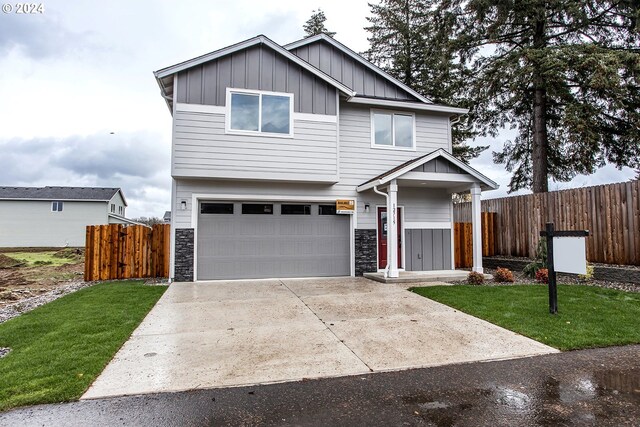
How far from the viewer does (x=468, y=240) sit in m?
12.9

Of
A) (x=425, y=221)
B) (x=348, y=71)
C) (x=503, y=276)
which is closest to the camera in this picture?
(x=503, y=276)

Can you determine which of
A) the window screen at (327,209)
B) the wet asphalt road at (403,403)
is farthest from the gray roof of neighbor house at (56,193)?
the wet asphalt road at (403,403)

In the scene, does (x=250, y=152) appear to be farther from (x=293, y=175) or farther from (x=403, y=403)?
(x=403, y=403)

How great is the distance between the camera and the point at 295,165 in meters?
10.1

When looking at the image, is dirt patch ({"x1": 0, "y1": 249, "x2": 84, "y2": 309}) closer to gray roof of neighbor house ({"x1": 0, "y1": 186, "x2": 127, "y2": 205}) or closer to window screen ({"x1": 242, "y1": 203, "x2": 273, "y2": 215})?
window screen ({"x1": 242, "y1": 203, "x2": 273, "y2": 215})

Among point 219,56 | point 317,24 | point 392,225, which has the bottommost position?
point 392,225

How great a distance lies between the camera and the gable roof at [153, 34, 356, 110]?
9398 mm

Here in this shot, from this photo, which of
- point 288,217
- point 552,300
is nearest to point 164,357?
point 552,300

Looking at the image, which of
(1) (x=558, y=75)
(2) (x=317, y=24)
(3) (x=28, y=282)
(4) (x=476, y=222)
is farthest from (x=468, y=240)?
(2) (x=317, y=24)

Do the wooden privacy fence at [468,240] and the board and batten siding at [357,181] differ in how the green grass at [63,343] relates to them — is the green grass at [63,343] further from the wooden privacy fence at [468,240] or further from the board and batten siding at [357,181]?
the wooden privacy fence at [468,240]

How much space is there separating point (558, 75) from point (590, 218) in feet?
18.5

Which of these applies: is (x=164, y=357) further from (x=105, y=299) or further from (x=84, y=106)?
(x=84, y=106)

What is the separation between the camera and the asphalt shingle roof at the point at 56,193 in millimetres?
28250

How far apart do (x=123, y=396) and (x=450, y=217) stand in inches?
426
